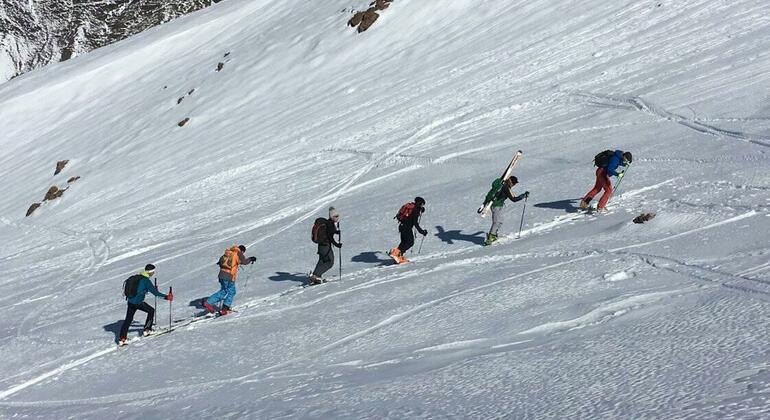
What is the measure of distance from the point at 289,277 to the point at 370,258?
5.14 ft

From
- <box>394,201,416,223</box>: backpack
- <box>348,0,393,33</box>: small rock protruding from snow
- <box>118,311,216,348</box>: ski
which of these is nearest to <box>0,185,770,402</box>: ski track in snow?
<box>118,311,216,348</box>: ski

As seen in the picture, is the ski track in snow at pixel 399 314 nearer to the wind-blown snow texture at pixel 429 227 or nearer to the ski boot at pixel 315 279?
the wind-blown snow texture at pixel 429 227

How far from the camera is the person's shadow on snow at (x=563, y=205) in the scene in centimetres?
1550

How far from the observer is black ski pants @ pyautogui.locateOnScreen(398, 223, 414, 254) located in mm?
14477

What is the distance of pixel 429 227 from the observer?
54.1ft

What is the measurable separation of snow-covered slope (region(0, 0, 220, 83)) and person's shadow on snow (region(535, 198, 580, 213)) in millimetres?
121281

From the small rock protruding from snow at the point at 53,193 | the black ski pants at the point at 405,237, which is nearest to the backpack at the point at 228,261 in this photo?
the black ski pants at the point at 405,237

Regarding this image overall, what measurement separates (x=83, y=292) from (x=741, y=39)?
19.1 metres

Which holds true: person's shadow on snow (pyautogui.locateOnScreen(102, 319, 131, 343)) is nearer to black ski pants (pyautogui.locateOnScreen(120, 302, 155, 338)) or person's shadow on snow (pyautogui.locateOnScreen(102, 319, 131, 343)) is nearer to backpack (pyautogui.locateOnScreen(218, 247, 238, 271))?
black ski pants (pyautogui.locateOnScreen(120, 302, 155, 338))

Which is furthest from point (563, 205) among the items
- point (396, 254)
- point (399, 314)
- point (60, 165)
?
point (60, 165)

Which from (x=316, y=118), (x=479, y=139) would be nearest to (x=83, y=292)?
(x=479, y=139)

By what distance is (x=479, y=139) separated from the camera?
73.3ft

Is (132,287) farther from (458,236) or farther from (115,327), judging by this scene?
(458,236)

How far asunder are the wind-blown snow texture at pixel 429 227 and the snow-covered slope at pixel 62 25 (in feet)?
319
